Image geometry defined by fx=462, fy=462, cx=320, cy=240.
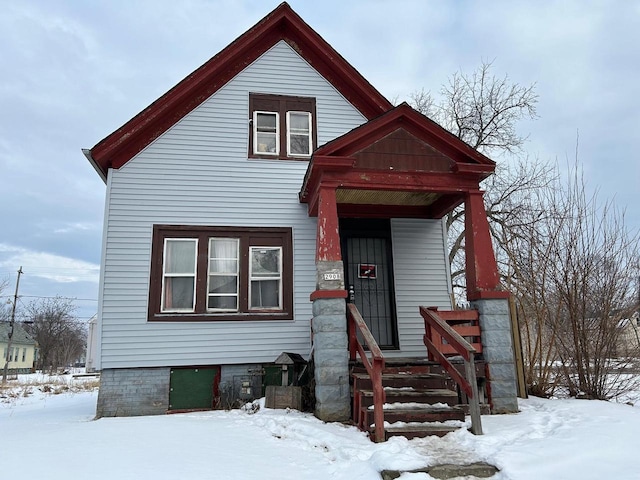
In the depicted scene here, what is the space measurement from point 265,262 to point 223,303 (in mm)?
1087

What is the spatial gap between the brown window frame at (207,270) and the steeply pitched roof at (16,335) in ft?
157

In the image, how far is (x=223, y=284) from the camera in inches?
339

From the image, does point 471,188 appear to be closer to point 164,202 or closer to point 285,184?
point 285,184

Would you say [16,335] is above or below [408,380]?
above

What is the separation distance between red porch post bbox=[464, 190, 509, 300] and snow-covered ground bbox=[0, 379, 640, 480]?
1.78 meters

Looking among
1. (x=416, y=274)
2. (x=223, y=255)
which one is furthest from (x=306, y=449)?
(x=416, y=274)

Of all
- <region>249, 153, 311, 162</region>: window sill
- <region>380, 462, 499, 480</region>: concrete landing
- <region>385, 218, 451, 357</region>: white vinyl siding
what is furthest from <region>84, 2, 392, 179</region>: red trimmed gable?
<region>380, 462, 499, 480</region>: concrete landing

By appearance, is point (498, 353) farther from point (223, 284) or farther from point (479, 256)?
point (223, 284)

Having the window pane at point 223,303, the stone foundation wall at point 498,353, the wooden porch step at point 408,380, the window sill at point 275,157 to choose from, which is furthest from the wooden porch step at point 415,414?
the window sill at point 275,157

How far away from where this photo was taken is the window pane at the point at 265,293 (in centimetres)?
862

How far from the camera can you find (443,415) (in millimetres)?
5605

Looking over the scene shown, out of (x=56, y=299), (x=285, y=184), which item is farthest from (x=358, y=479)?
(x=56, y=299)

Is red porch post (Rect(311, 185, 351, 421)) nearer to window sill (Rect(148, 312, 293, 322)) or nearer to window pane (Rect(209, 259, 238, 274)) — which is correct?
window sill (Rect(148, 312, 293, 322))

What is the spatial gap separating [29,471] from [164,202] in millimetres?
5367
